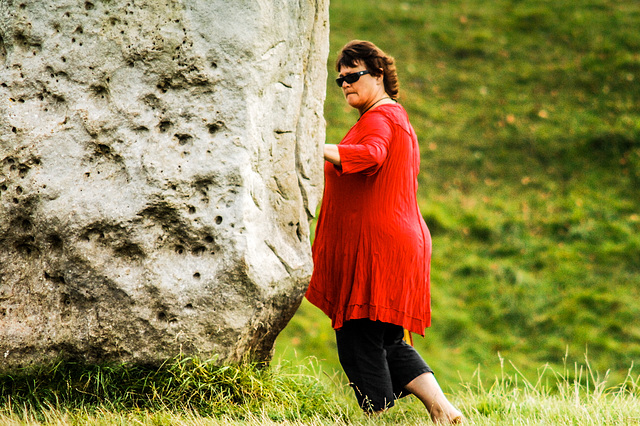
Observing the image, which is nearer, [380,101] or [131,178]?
[131,178]

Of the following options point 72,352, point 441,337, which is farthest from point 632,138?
point 72,352

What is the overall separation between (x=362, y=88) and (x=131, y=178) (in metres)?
1.54

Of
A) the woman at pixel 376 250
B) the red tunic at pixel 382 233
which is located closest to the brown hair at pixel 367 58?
the woman at pixel 376 250

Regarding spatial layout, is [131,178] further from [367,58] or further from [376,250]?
[367,58]

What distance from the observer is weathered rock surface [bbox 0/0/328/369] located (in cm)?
364

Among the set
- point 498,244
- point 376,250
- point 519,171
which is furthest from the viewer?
point 519,171

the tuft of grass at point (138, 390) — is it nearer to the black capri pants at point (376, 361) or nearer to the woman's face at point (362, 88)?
the black capri pants at point (376, 361)

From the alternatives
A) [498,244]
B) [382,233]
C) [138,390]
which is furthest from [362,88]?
[498,244]

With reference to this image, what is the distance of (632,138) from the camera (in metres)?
10.0

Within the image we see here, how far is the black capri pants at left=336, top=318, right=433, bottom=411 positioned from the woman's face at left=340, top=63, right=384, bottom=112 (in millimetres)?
1401

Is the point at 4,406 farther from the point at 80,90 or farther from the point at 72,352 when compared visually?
the point at 80,90

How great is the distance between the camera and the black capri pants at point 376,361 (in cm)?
383

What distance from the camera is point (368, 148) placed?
3.63 metres

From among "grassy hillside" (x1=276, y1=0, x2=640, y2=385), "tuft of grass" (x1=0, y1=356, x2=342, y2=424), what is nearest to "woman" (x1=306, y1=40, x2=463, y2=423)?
"tuft of grass" (x1=0, y1=356, x2=342, y2=424)
